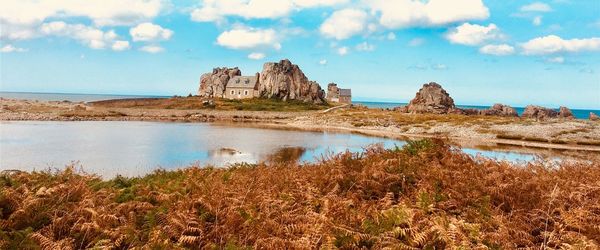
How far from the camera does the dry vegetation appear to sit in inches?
295

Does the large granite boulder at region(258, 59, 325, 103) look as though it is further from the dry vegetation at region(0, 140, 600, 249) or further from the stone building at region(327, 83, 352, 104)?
the dry vegetation at region(0, 140, 600, 249)

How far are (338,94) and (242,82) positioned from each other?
4520 centimetres

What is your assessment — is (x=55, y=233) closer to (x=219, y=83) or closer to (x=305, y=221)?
(x=305, y=221)

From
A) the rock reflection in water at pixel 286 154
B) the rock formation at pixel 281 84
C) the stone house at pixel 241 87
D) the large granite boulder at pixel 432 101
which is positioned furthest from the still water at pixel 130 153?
the stone house at pixel 241 87

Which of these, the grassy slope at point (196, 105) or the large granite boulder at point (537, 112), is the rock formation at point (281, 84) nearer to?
the grassy slope at point (196, 105)

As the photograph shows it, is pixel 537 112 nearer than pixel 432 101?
No

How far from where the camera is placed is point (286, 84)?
485 feet

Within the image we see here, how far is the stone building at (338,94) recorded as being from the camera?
6752 inches

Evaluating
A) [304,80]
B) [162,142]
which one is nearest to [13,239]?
[162,142]

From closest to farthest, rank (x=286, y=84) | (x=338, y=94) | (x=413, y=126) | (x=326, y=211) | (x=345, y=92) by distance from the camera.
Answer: (x=326, y=211) → (x=413, y=126) → (x=286, y=84) → (x=345, y=92) → (x=338, y=94)

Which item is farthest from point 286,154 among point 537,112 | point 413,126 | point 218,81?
point 218,81

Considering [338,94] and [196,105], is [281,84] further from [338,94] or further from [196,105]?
[338,94]

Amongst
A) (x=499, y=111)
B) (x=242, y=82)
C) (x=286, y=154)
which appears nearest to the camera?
(x=286, y=154)

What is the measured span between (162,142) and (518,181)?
119 ft
